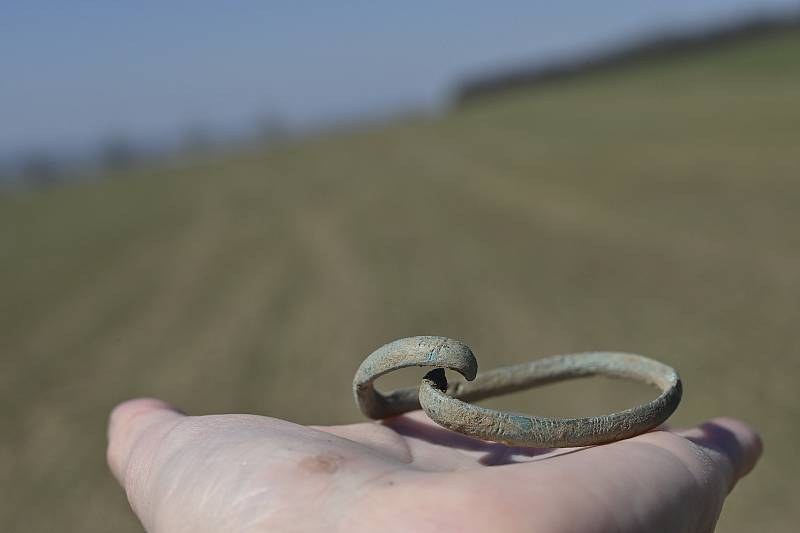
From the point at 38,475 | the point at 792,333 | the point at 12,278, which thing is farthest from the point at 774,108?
the point at 38,475

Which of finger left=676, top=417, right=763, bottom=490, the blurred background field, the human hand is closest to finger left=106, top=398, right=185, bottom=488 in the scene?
the human hand

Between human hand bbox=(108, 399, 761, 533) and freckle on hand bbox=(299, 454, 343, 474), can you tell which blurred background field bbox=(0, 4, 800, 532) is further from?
freckle on hand bbox=(299, 454, 343, 474)

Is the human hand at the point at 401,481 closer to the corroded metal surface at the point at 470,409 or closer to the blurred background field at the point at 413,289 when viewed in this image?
the corroded metal surface at the point at 470,409

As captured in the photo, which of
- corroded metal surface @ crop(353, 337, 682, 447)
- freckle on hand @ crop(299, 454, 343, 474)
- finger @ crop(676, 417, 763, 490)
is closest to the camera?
freckle on hand @ crop(299, 454, 343, 474)

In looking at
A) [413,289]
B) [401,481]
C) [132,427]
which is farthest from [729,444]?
[413,289]

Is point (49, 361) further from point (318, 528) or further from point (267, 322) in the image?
point (318, 528)

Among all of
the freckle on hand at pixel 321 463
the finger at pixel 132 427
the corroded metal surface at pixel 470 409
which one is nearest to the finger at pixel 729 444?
the corroded metal surface at pixel 470 409

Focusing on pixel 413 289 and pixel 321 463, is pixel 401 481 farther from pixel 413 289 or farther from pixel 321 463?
pixel 413 289
